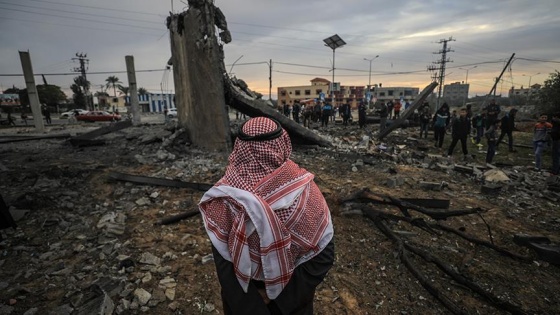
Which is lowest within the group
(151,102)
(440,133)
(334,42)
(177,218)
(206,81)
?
(177,218)

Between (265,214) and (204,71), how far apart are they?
24.3 feet

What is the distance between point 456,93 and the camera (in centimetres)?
5828

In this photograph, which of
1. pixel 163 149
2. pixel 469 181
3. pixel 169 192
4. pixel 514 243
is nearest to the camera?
pixel 514 243

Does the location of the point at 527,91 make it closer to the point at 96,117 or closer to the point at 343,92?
the point at 343,92

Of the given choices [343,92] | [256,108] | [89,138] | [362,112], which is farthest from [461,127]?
[343,92]

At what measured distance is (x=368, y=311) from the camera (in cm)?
251

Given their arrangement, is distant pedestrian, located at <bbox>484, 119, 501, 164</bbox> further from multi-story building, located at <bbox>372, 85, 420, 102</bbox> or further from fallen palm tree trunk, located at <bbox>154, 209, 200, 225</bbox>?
multi-story building, located at <bbox>372, 85, 420, 102</bbox>

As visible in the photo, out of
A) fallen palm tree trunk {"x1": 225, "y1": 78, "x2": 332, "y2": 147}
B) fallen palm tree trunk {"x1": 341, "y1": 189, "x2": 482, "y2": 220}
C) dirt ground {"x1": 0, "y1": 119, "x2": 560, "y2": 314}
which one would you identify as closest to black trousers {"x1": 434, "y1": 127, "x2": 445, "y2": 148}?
dirt ground {"x1": 0, "y1": 119, "x2": 560, "y2": 314}

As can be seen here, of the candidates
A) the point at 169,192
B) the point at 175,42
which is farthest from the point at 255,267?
the point at 175,42

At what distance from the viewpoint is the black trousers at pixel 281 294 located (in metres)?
1.25

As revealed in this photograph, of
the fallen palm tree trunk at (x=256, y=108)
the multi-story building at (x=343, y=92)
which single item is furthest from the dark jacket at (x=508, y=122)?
the multi-story building at (x=343, y=92)

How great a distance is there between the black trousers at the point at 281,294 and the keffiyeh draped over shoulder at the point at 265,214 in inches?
1.8

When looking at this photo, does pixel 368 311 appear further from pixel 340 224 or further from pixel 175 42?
pixel 175 42

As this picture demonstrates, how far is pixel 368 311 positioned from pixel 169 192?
4.07 metres
